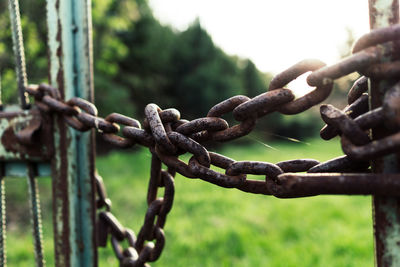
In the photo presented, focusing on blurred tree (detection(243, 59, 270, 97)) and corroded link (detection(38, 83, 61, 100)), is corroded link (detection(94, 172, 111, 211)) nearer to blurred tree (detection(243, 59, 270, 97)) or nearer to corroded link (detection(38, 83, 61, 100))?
corroded link (detection(38, 83, 61, 100))

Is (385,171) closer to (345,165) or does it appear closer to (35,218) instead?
(345,165)

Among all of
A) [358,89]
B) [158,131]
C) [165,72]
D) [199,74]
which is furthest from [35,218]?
[165,72]

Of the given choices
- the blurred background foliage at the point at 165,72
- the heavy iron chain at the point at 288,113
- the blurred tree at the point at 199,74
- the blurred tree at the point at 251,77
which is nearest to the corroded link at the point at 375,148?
the heavy iron chain at the point at 288,113

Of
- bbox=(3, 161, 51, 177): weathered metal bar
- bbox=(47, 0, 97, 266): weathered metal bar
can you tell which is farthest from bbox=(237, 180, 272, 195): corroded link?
bbox=(3, 161, 51, 177): weathered metal bar

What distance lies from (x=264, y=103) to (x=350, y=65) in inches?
5.8

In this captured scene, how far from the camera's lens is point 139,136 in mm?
810

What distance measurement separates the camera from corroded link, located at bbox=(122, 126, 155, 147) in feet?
2.62

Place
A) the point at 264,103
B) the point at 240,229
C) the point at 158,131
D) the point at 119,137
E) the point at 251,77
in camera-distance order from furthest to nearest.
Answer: the point at 251,77, the point at 240,229, the point at 119,137, the point at 158,131, the point at 264,103

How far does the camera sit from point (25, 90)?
1.10 metres

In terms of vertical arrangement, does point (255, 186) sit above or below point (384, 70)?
below

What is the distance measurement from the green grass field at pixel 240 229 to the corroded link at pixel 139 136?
1.38 meters

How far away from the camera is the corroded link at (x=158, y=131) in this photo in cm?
72

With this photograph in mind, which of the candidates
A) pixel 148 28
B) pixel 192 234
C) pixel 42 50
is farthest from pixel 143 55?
pixel 192 234

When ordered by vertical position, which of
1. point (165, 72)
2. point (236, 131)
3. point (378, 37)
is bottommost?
point (236, 131)
